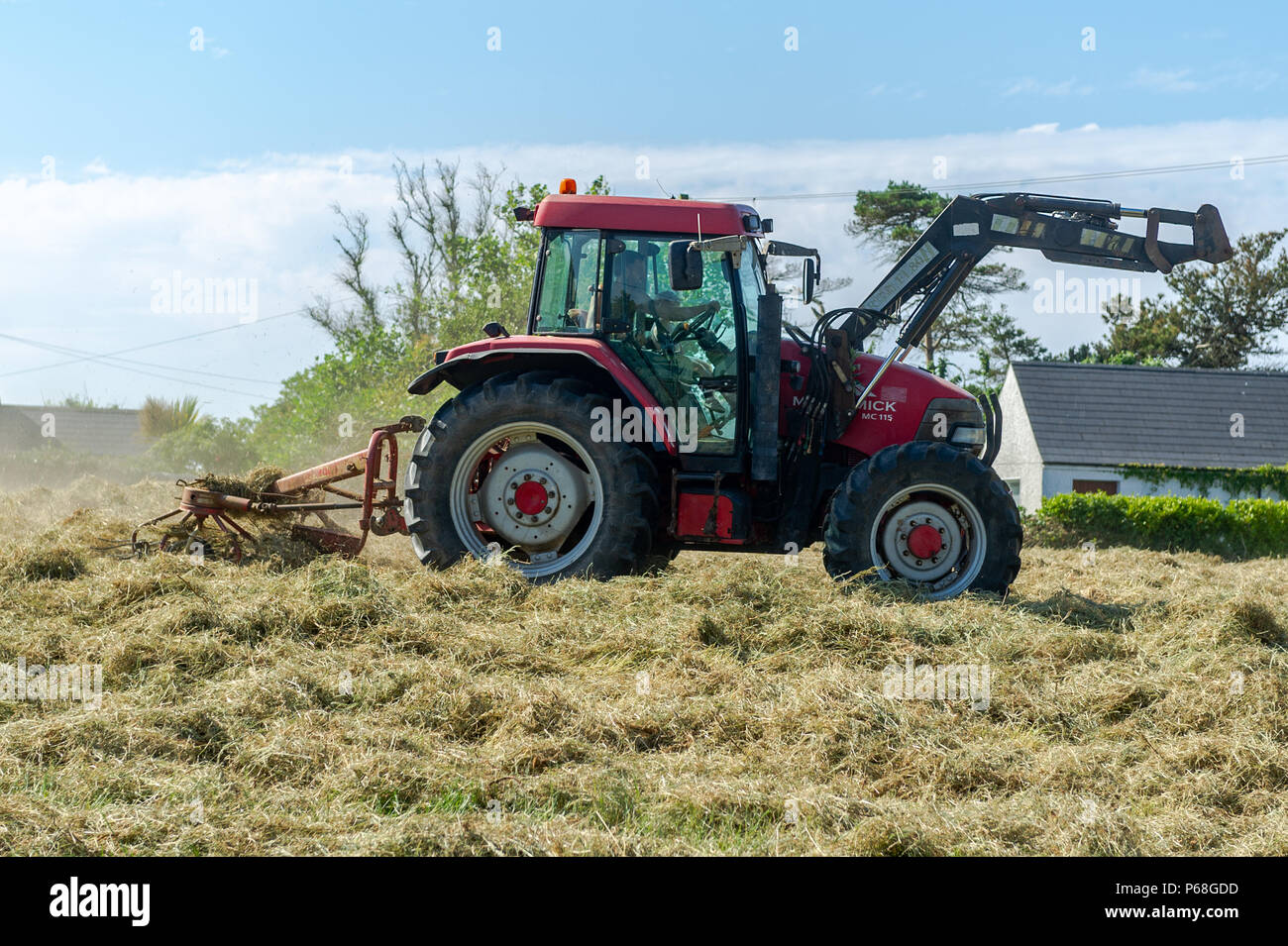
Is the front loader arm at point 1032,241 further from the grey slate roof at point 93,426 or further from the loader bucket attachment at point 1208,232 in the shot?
the grey slate roof at point 93,426

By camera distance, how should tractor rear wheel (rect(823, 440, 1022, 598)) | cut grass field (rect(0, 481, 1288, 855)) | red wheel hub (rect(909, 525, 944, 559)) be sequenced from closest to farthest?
1. cut grass field (rect(0, 481, 1288, 855))
2. tractor rear wheel (rect(823, 440, 1022, 598))
3. red wheel hub (rect(909, 525, 944, 559))

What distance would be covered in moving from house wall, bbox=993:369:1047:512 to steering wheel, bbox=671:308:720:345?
18.4 meters

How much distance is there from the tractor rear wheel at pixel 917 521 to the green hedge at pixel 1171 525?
1115cm

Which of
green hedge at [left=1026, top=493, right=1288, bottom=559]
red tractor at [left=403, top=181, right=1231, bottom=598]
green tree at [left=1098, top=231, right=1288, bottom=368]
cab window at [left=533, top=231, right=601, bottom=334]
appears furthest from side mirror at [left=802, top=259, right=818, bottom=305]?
green tree at [left=1098, top=231, right=1288, bottom=368]

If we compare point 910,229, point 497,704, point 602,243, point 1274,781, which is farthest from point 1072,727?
point 910,229

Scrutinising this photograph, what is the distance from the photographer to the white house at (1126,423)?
24.2m

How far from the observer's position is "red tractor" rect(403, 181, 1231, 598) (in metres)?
7.06

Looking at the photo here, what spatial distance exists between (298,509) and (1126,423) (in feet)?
72.6

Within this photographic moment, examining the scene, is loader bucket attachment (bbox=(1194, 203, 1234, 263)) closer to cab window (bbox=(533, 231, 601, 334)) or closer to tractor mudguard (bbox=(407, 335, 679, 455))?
tractor mudguard (bbox=(407, 335, 679, 455))

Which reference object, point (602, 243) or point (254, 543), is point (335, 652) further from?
point (602, 243)

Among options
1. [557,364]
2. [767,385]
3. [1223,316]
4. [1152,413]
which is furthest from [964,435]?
[1223,316]

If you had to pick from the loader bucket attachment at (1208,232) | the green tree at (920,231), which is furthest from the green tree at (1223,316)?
the loader bucket attachment at (1208,232)

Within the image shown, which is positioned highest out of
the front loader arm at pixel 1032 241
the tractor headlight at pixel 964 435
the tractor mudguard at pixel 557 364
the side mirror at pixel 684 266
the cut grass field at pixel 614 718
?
the front loader arm at pixel 1032 241

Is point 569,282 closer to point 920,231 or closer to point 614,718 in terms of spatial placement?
point 614,718
